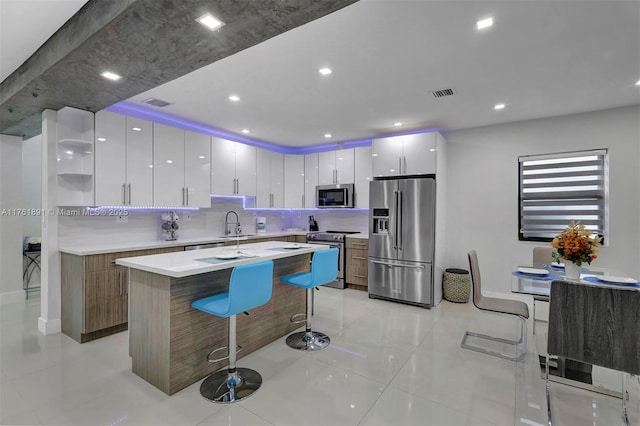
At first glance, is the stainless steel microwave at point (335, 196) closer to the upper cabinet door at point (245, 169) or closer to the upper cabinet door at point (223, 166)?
the upper cabinet door at point (245, 169)

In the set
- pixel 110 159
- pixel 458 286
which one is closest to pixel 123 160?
pixel 110 159

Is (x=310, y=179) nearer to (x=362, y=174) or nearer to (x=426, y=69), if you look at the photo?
(x=362, y=174)

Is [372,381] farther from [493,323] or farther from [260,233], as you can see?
[260,233]

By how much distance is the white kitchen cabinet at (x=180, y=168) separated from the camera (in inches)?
160

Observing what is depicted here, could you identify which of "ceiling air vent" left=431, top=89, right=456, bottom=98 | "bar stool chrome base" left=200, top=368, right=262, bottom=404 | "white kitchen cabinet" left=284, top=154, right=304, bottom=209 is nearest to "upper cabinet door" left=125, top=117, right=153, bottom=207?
"bar stool chrome base" left=200, top=368, right=262, bottom=404

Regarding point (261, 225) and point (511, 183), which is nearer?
point (511, 183)

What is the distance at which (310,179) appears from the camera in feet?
19.6

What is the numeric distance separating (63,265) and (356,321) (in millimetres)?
3483

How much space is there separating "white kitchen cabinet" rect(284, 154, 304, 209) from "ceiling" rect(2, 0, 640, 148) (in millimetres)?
1723

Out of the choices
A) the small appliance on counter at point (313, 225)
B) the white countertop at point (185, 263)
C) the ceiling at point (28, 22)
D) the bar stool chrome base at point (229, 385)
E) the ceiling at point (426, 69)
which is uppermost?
the ceiling at point (28, 22)

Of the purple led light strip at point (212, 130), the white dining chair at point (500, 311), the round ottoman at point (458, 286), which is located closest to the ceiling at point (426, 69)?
the purple led light strip at point (212, 130)

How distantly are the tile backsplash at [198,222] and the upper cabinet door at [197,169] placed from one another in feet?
1.23

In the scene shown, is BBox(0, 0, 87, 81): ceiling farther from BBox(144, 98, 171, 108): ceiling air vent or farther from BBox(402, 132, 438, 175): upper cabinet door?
BBox(402, 132, 438, 175): upper cabinet door

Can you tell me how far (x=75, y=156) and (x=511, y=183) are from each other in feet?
19.3
